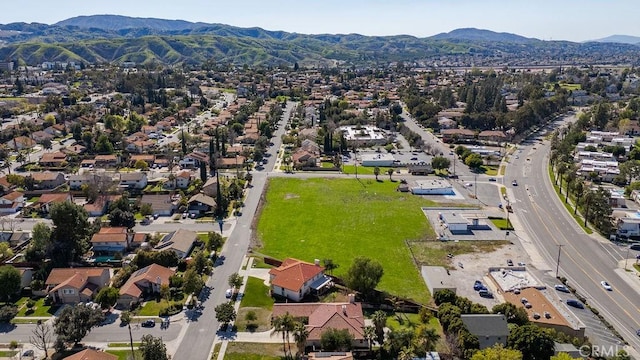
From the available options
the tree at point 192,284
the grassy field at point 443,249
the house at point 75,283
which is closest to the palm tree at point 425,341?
the grassy field at point 443,249

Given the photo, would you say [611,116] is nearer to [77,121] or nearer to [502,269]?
[502,269]

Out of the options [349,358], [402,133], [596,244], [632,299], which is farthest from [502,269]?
[402,133]

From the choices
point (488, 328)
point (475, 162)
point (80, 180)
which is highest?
point (475, 162)

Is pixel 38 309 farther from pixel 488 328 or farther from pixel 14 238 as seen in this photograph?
pixel 488 328

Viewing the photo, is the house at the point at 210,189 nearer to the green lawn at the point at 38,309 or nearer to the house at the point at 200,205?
the house at the point at 200,205

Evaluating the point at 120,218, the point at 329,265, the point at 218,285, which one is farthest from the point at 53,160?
the point at 329,265
